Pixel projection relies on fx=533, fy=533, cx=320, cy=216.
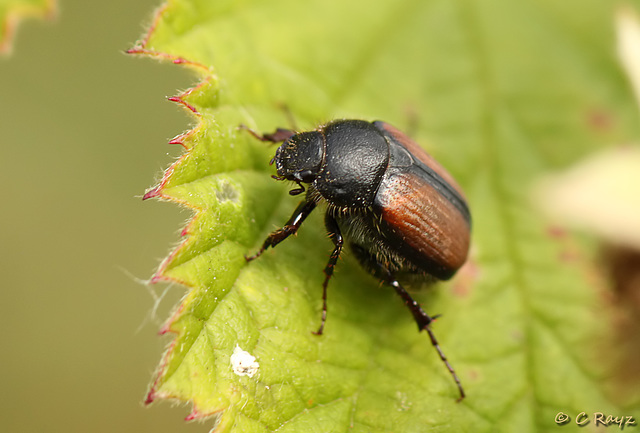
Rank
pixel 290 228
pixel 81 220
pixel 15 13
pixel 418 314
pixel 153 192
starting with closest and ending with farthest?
pixel 153 192, pixel 290 228, pixel 418 314, pixel 15 13, pixel 81 220

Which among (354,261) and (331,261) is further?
(354,261)

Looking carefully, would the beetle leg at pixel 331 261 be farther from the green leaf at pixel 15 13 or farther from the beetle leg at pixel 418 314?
the green leaf at pixel 15 13

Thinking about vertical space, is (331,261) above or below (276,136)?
below

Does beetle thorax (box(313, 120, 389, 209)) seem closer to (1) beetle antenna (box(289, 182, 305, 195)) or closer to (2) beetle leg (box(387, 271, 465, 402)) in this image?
(1) beetle antenna (box(289, 182, 305, 195))

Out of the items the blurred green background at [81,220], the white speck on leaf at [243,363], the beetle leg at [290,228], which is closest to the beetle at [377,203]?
the beetle leg at [290,228]

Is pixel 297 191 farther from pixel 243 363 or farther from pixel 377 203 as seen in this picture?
pixel 243 363

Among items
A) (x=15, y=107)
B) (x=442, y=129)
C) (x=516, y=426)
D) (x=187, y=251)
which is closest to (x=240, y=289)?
(x=187, y=251)

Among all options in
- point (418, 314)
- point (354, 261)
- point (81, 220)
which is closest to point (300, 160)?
point (354, 261)
